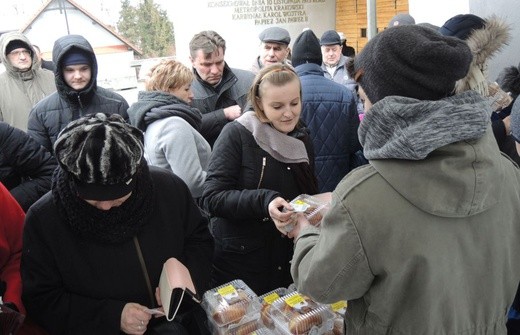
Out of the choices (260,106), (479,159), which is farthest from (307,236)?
(260,106)

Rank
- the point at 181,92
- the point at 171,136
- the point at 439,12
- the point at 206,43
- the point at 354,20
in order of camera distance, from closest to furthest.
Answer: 1. the point at 171,136
2. the point at 181,92
3. the point at 206,43
4. the point at 439,12
5. the point at 354,20

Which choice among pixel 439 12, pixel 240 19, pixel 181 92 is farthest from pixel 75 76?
pixel 240 19

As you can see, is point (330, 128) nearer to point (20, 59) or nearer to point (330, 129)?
point (330, 129)

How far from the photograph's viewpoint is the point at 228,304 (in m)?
1.58

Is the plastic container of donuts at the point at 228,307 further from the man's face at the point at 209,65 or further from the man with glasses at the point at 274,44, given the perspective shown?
the man with glasses at the point at 274,44

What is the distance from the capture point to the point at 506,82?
238 cm

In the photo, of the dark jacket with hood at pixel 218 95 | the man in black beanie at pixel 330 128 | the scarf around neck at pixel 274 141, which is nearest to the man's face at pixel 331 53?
the dark jacket with hood at pixel 218 95

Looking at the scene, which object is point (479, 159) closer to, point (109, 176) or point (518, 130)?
point (518, 130)

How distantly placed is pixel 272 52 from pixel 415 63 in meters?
2.87

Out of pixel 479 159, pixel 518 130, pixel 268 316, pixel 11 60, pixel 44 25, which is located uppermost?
pixel 44 25

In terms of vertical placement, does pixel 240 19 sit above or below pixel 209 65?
above

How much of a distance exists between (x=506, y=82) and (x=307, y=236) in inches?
71.7

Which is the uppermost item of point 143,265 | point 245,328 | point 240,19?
point 240,19

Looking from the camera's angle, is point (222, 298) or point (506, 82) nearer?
point (222, 298)
